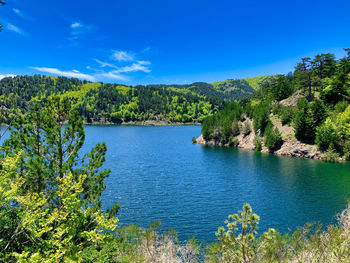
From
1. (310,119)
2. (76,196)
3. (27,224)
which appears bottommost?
(76,196)

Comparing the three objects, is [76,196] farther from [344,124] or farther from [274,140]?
[274,140]

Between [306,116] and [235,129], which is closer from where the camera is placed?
[306,116]

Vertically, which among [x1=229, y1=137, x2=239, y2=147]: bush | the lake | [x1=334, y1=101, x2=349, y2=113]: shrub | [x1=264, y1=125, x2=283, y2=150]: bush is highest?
[x1=334, y1=101, x2=349, y2=113]: shrub

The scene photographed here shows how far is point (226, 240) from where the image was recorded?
11.0 m

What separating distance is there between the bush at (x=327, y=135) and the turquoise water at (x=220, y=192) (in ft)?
22.7

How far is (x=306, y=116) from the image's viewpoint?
235 feet

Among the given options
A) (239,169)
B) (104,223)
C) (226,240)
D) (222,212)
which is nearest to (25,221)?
(104,223)

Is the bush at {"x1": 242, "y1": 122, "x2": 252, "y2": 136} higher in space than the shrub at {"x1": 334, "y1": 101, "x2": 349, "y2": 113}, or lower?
lower

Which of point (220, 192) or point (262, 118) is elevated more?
point (262, 118)

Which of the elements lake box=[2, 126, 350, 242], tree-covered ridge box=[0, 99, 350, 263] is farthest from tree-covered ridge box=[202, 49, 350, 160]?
tree-covered ridge box=[0, 99, 350, 263]

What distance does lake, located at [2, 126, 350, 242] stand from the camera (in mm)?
29828

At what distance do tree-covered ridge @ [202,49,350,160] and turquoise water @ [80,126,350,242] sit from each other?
9677 millimetres

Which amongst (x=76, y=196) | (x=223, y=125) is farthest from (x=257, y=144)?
(x=76, y=196)

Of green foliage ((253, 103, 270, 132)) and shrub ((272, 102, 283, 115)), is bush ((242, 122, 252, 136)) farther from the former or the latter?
shrub ((272, 102, 283, 115))
